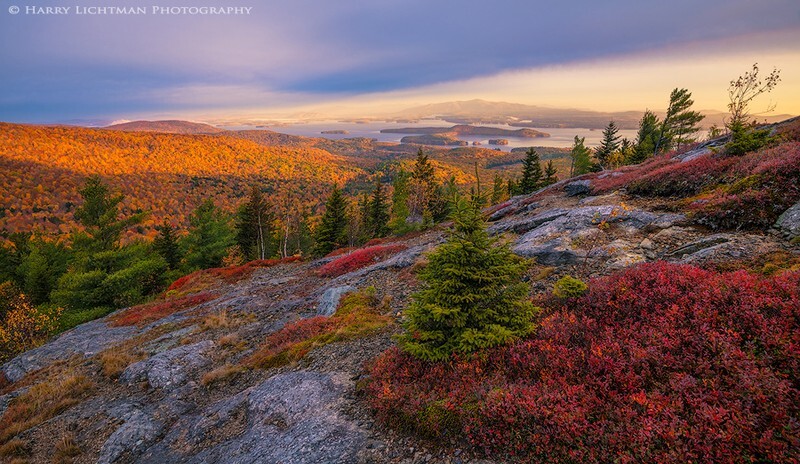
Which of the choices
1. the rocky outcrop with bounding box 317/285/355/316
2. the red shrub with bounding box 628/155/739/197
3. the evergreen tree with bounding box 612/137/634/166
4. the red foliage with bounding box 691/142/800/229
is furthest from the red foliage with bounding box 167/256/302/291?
the evergreen tree with bounding box 612/137/634/166

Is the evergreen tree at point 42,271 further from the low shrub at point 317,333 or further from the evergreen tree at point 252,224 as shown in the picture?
the low shrub at point 317,333

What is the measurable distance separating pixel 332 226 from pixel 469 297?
1490 inches

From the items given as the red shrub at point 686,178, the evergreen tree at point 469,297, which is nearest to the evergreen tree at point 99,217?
the evergreen tree at point 469,297

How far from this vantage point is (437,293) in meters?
6.82

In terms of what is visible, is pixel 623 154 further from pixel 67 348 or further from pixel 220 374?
pixel 67 348

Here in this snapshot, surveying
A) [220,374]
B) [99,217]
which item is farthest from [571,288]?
[99,217]

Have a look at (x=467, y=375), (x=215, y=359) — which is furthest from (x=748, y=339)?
(x=215, y=359)

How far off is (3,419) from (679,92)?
6937cm

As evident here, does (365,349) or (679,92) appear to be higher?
(679,92)

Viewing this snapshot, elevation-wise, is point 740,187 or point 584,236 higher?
point 740,187

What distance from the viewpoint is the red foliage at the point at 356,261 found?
77.2 feet

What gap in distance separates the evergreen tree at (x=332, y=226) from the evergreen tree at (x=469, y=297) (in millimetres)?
36673

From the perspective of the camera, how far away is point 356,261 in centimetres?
2417

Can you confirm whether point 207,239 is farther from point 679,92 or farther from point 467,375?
point 679,92
